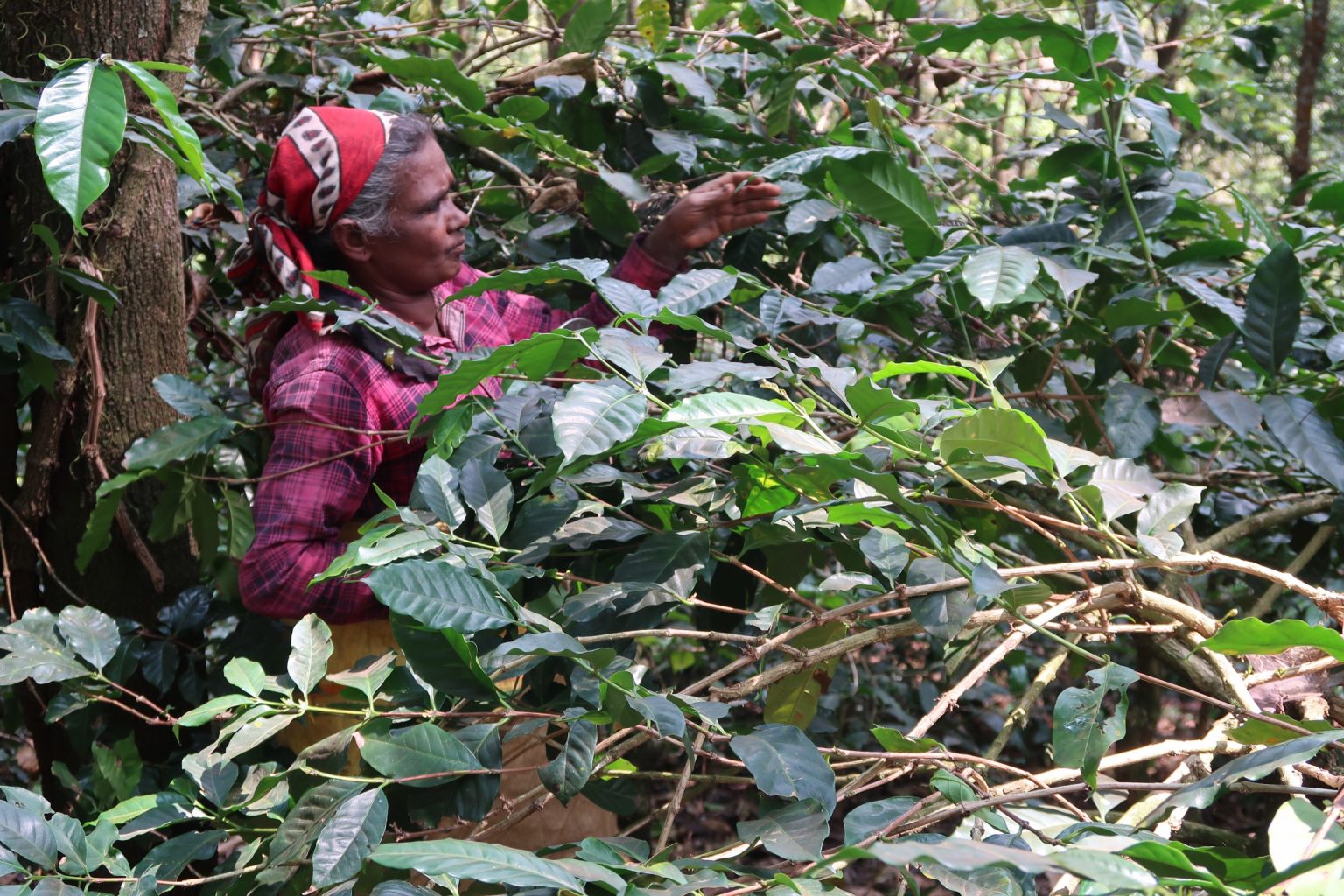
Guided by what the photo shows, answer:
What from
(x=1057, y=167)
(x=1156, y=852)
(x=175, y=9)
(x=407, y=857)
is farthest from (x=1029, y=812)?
(x=175, y=9)

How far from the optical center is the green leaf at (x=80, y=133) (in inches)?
43.4

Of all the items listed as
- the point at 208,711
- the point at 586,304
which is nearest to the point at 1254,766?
the point at 208,711

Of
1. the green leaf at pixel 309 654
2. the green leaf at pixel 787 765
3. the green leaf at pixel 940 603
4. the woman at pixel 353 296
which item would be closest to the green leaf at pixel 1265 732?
the green leaf at pixel 940 603

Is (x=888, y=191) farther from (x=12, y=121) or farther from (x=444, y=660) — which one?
(x=12, y=121)

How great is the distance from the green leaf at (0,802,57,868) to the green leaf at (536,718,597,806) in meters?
0.42

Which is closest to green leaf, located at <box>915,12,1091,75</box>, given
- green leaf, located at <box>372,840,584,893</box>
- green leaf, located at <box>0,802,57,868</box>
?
green leaf, located at <box>372,840,584,893</box>

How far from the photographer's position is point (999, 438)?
0.98 meters

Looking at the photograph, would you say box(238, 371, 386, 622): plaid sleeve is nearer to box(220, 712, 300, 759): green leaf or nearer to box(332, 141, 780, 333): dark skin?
box(332, 141, 780, 333): dark skin

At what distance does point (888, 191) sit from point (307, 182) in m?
0.87

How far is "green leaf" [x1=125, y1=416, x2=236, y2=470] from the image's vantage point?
1.67m

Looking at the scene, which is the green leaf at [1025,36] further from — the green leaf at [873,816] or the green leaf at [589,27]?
the green leaf at [873,816]

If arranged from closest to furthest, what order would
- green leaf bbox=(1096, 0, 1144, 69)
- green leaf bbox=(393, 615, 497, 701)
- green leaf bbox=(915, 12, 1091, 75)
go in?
green leaf bbox=(393, 615, 497, 701), green leaf bbox=(915, 12, 1091, 75), green leaf bbox=(1096, 0, 1144, 69)

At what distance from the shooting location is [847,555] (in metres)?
1.45

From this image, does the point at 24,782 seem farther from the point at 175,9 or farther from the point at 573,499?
the point at 573,499
